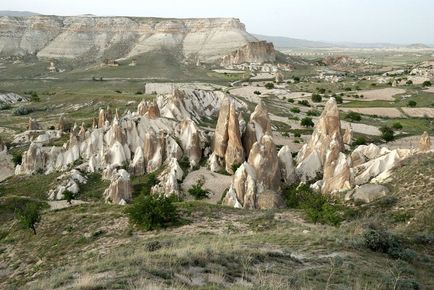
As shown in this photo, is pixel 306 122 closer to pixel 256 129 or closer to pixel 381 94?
pixel 256 129

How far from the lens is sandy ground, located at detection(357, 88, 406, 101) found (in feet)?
299

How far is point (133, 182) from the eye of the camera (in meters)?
40.1

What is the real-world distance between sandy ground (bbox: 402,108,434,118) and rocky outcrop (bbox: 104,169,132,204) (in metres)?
53.8

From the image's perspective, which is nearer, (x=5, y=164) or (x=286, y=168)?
(x=286, y=168)

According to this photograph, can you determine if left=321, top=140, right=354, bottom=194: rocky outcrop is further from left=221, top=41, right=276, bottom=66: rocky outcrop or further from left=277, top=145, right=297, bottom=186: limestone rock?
left=221, top=41, right=276, bottom=66: rocky outcrop

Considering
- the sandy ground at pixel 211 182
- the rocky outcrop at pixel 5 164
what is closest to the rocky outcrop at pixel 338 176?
the sandy ground at pixel 211 182

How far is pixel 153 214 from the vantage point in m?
21.5

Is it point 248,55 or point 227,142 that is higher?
point 248,55

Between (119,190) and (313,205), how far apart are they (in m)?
16.9

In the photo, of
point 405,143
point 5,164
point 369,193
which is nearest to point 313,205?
point 369,193

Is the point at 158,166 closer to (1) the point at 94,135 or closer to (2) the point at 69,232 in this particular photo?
(1) the point at 94,135

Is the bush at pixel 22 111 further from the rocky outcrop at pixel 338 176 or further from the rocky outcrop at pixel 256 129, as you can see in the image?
the rocky outcrop at pixel 338 176

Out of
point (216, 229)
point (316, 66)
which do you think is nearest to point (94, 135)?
point (216, 229)

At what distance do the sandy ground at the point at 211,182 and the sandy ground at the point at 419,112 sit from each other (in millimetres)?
46635
